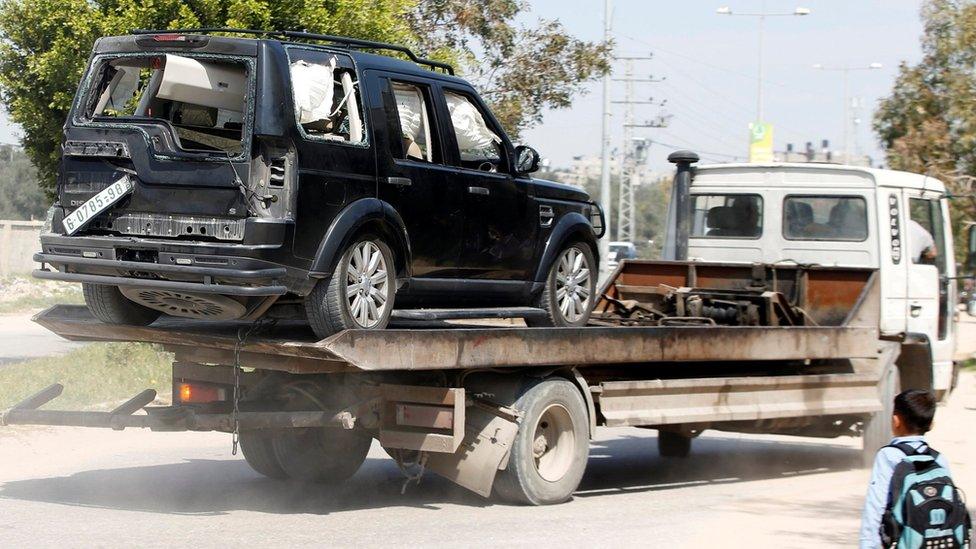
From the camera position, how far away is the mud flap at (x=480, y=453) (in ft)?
28.4

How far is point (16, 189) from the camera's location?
56531mm

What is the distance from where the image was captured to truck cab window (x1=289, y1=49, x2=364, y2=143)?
7812mm

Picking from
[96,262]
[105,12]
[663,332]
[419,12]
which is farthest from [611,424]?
[419,12]

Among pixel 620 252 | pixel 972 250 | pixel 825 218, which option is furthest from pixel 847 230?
pixel 620 252

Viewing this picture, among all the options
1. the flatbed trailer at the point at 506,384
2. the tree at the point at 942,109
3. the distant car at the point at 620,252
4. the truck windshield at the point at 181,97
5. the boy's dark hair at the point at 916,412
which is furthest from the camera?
the distant car at the point at 620,252

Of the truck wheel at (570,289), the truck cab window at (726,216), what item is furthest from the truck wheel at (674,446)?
the truck wheel at (570,289)

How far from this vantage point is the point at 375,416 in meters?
8.50

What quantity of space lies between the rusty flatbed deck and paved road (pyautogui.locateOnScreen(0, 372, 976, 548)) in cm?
98

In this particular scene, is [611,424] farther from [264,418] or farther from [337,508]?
[264,418]

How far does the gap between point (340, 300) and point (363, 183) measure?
0.77 metres

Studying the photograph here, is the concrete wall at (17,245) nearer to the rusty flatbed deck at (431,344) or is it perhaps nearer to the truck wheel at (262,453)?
the truck wheel at (262,453)

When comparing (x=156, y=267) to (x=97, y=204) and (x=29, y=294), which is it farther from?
(x=29, y=294)

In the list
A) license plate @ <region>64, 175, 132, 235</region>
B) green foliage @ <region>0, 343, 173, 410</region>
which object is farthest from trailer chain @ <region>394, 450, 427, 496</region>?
green foliage @ <region>0, 343, 173, 410</region>

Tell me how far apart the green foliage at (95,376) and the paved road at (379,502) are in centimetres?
119
